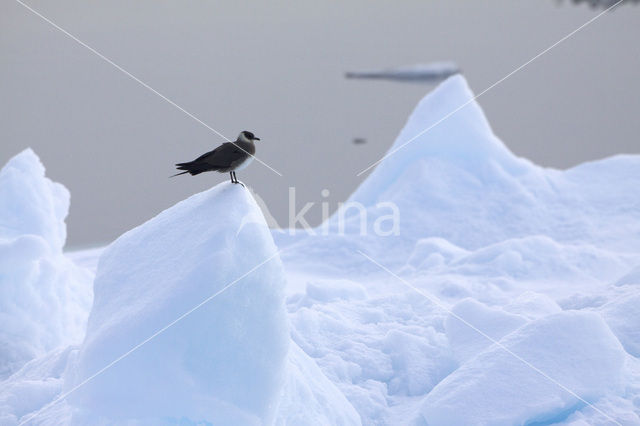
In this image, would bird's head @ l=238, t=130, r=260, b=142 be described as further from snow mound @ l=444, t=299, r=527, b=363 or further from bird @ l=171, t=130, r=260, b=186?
snow mound @ l=444, t=299, r=527, b=363

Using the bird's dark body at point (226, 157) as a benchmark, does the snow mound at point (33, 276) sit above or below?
below

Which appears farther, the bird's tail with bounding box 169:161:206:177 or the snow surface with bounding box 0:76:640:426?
the bird's tail with bounding box 169:161:206:177

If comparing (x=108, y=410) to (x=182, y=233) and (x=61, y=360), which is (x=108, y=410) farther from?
(x=61, y=360)

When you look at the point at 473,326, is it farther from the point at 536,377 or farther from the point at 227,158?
the point at 227,158

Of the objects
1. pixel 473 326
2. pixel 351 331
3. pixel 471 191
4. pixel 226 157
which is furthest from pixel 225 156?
pixel 471 191

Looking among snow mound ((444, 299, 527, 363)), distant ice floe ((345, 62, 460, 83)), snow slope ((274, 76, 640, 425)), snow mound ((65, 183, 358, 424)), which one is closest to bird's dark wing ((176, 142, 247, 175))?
snow mound ((65, 183, 358, 424))

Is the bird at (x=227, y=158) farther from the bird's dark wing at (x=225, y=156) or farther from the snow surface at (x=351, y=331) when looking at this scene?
the snow surface at (x=351, y=331)

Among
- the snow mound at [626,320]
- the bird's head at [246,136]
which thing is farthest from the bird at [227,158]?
the snow mound at [626,320]
